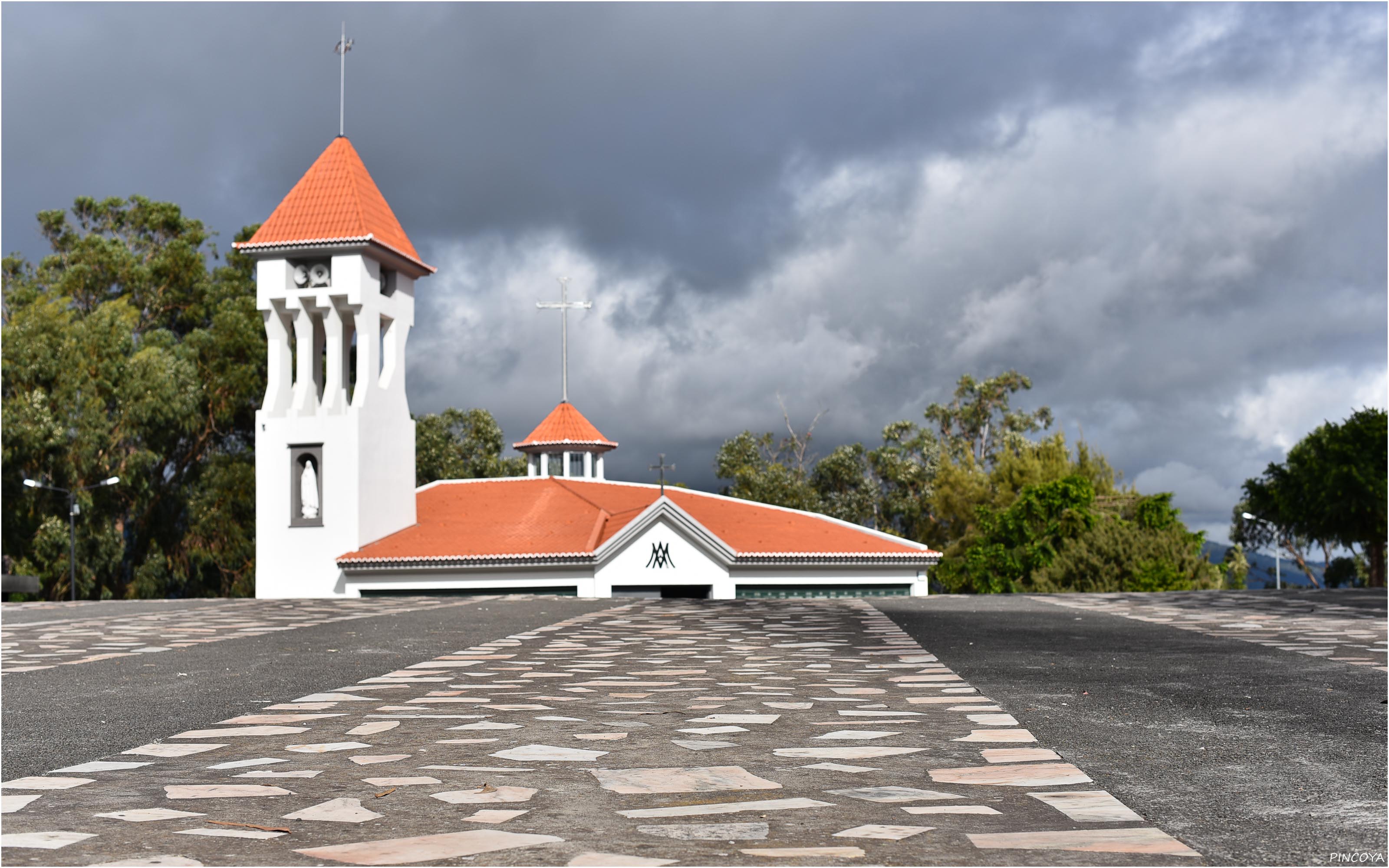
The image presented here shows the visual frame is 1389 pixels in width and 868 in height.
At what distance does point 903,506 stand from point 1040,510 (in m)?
15.6

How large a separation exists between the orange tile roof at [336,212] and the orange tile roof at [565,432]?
9744 millimetres

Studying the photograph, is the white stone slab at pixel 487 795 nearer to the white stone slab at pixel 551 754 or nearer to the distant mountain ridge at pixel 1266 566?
the white stone slab at pixel 551 754

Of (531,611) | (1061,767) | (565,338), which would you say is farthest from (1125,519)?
(1061,767)

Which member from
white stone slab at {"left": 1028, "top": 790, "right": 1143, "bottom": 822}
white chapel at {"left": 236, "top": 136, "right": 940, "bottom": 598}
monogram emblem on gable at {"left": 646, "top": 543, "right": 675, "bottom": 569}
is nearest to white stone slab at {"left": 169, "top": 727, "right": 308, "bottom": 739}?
white stone slab at {"left": 1028, "top": 790, "right": 1143, "bottom": 822}

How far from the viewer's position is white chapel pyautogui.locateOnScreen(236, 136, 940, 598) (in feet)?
88.8

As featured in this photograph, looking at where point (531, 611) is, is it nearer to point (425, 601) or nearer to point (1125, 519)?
point (425, 601)

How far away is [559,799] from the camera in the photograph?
3637 millimetres

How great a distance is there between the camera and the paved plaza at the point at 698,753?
3.11 metres

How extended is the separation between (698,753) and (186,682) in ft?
13.0

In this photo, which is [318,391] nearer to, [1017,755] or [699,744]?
[699,744]

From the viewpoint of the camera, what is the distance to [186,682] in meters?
6.94

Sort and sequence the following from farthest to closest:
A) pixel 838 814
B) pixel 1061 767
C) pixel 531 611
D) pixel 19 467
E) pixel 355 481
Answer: pixel 19 467, pixel 355 481, pixel 531 611, pixel 1061 767, pixel 838 814

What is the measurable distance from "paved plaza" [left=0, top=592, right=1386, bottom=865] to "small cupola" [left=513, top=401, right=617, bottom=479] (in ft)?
92.6

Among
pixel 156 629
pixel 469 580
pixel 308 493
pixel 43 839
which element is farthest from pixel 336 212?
pixel 43 839
